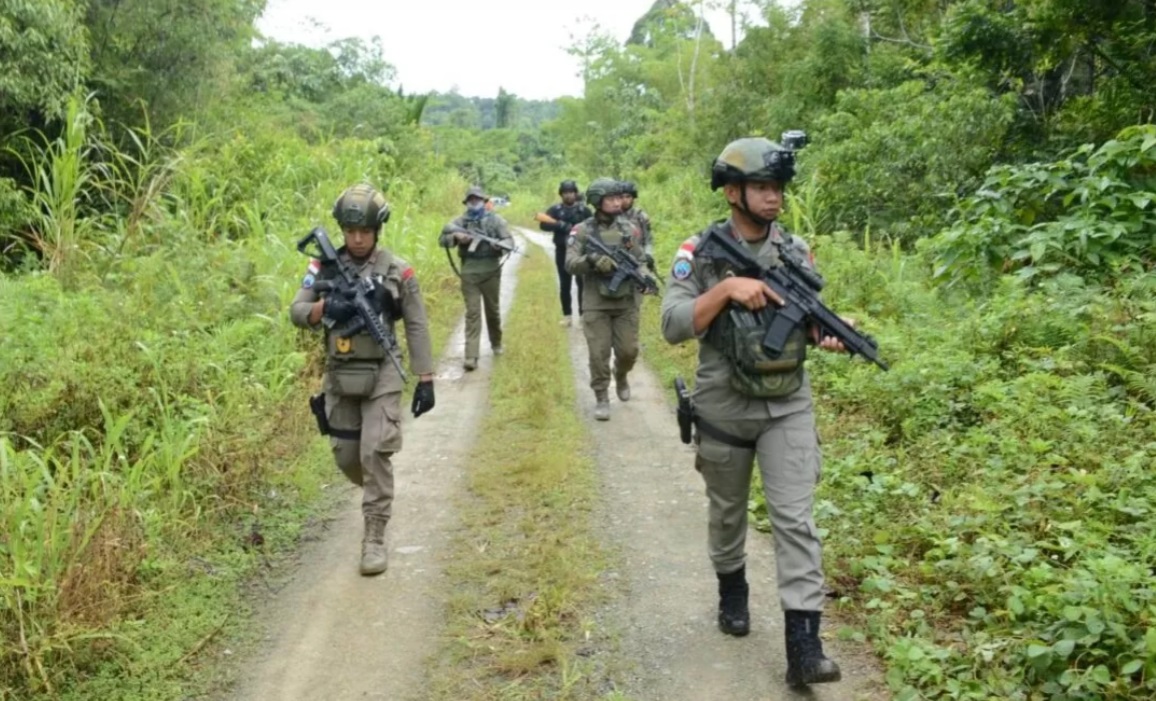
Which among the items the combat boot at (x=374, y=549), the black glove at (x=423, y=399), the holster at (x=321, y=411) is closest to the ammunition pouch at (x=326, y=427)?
the holster at (x=321, y=411)

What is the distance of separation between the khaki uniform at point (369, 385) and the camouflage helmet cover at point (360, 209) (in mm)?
241

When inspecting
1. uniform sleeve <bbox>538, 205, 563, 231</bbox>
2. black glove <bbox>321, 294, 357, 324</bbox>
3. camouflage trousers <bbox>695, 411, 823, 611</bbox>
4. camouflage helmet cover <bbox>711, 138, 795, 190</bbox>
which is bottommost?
camouflage trousers <bbox>695, 411, 823, 611</bbox>

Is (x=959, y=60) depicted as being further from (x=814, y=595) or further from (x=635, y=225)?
(x=814, y=595)

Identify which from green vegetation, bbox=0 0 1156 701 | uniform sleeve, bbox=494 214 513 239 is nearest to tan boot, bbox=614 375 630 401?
green vegetation, bbox=0 0 1156 701

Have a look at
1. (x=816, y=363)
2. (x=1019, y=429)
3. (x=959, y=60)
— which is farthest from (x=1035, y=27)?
(x=1019, y=429)

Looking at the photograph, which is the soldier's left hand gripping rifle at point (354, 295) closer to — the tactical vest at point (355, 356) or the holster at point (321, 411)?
the tactical vest at point (355, 356)

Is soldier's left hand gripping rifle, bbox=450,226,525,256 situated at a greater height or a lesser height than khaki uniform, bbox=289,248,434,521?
greater

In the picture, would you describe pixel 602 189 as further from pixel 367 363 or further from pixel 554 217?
pixel 554 217

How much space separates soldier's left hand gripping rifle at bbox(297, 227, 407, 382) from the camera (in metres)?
4.84

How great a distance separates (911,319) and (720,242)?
4.68m

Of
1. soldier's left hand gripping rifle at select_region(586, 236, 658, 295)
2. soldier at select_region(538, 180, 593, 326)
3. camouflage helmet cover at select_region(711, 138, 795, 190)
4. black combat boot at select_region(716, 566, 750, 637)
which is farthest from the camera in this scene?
soldier at select_region(538, 180, 593, 326)

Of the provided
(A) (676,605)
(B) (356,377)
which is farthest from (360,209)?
(A) (676,605)

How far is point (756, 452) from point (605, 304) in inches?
163

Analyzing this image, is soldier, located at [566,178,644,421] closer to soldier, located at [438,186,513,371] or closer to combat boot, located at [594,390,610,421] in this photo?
combat boot, located at [594,390,610,421]
